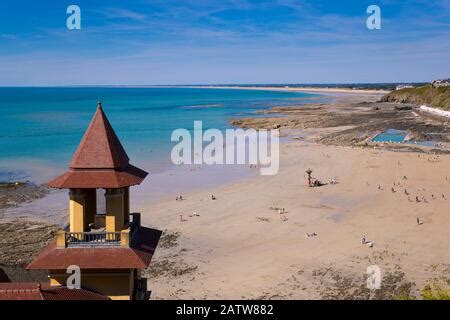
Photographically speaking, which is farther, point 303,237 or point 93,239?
point 303,237

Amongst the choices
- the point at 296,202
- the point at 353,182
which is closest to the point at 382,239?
the point at 296,202

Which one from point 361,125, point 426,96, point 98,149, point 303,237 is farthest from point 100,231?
point 426,96

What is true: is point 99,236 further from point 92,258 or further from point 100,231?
point 92,258

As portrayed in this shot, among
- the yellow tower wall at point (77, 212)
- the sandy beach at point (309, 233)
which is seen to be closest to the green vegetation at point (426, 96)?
the sandy beach at point (309, 233)

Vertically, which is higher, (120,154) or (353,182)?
(120,154)
